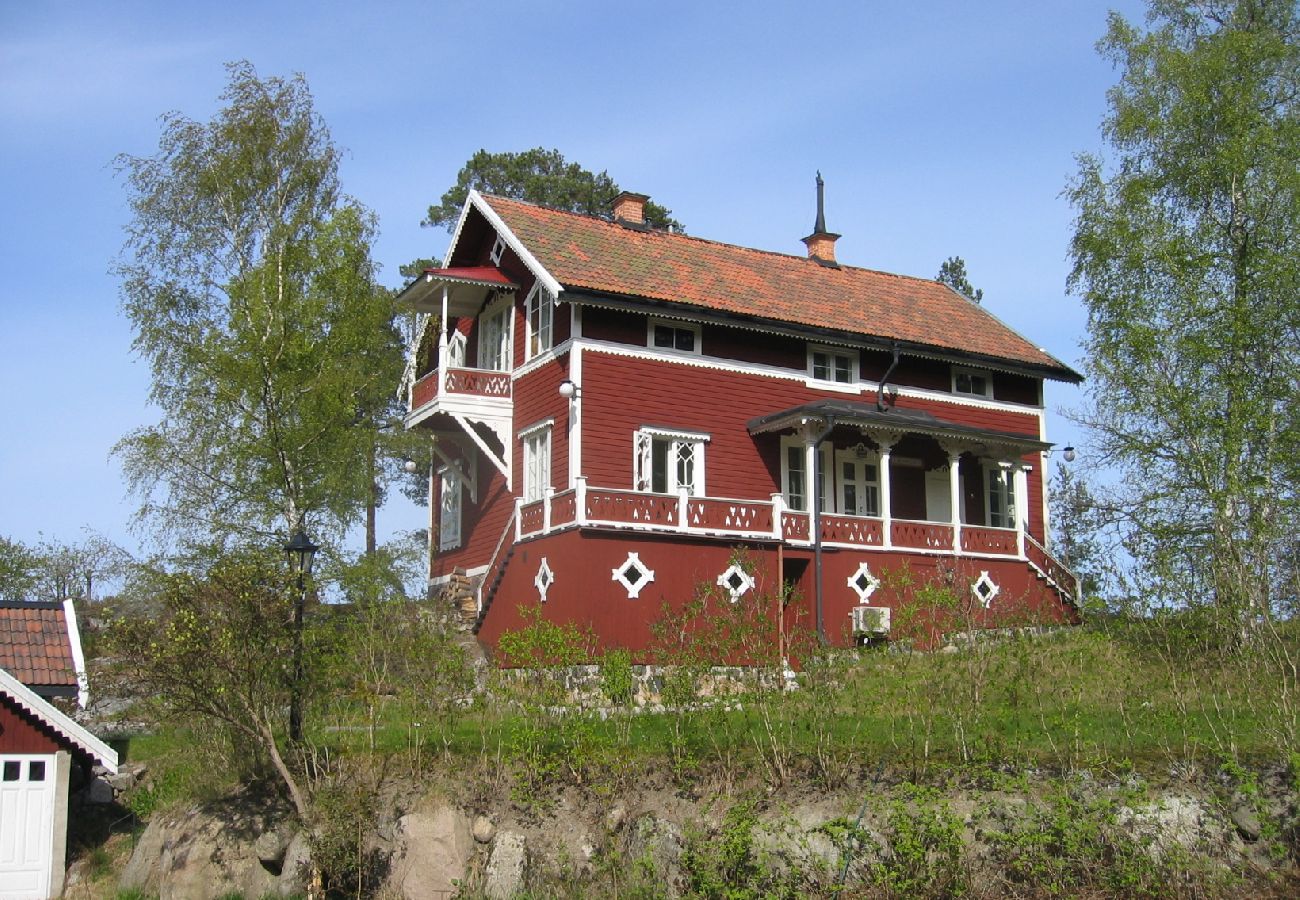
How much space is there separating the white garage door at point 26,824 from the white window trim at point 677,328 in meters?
13.4

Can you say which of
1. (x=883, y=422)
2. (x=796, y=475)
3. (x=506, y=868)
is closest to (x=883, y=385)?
(x=883, y=422)

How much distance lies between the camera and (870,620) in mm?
25688

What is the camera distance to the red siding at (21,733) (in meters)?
20.3

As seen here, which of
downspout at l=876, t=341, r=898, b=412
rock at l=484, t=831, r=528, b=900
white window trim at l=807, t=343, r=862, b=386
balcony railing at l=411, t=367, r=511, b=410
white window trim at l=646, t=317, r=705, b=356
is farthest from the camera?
white window trim at l=807, t=343, r=862, b=386

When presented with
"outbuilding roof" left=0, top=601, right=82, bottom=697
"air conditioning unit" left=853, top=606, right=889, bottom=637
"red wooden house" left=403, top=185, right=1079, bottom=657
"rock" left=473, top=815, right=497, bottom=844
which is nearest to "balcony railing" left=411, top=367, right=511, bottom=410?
"red wooden house" left=403, top=185, right=1079, bottom=657

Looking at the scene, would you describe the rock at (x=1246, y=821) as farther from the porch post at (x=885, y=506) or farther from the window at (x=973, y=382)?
the window at (x=973, y=382)

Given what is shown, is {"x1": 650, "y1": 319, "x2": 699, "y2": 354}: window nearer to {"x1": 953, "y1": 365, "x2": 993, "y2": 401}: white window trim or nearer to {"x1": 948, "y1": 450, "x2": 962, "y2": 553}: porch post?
{"x1": 948, "y1": 450, "x2": 962, "y2": 553}: porch post

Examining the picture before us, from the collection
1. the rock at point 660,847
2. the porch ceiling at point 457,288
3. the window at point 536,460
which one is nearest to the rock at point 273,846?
the rock at point 660,847

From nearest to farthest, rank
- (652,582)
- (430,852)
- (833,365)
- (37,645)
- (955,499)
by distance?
(430,852), (37,645), (652,582), (955,499), (833,365)

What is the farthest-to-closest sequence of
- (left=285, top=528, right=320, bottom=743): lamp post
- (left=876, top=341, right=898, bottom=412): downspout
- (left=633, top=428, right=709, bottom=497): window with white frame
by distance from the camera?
(left=876, top=341, right=898, bottom=412): downspout
(left=633, top=428, right=709, bottom=497): window with white frame
(left=285, top=528, right=320, bottom=743): lamp post

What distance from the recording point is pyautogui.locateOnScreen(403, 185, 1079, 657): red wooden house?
2584cm

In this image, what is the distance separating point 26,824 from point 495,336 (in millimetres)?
14721

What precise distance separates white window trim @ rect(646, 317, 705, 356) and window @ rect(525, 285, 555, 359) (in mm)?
2015

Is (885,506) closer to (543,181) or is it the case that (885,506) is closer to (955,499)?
(955,499)
